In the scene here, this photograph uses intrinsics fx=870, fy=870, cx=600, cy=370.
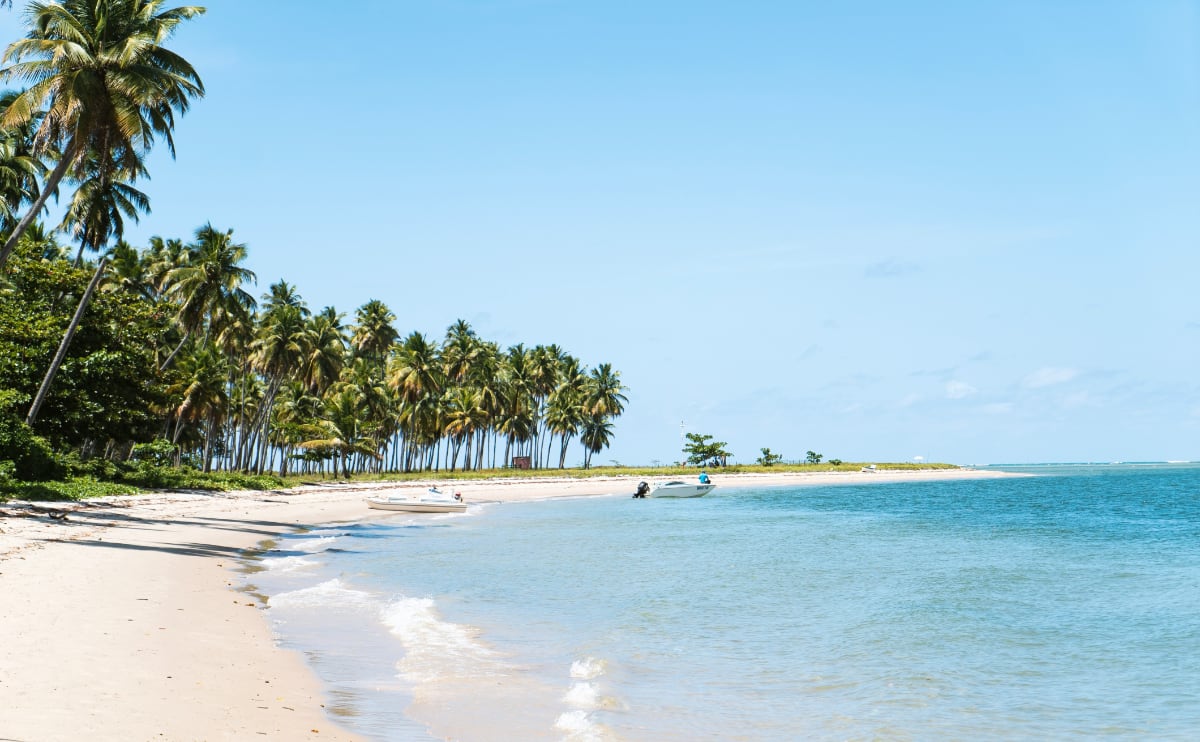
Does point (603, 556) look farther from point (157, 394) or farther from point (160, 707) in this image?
point (157, 394)

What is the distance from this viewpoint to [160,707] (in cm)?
802

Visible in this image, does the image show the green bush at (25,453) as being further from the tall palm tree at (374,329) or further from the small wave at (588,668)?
the tall palm tree at (374,329)

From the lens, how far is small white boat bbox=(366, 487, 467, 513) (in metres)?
46.1

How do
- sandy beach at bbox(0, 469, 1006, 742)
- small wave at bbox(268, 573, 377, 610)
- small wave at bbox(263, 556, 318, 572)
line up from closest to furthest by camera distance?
sandy beach at bbox(0, 469, 1006, 742)
small wave at bbox(268, 573, 377, 610)
small wave at bbox(263, 556, 318, 572)

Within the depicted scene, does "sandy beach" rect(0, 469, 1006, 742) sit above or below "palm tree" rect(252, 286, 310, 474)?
below

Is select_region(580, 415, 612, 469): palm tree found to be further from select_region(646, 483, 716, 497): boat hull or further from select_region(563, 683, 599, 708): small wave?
select_region(563, 683, 599, 708): small wave

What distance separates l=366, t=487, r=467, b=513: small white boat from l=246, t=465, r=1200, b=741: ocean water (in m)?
11.3

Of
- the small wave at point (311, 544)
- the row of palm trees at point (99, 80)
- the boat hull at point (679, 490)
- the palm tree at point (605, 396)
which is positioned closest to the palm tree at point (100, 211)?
the row of palm trees at point (99, 80)

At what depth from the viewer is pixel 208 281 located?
54906 mm

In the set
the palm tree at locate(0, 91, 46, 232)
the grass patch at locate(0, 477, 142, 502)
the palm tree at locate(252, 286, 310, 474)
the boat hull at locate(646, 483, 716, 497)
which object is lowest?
the boat hull at locate(646, 483, 716, 497)

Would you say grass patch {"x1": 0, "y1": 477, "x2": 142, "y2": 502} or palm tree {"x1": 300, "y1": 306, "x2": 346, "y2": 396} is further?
palm tree {"x1": 300, "y1": 306, "x2": 346, "y2": 396}

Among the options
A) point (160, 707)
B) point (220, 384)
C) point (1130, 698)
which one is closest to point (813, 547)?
point (1130, 698)

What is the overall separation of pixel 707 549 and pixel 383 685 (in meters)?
22.2

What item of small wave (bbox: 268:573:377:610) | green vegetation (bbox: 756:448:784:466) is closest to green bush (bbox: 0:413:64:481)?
small wave (bbox: 268:573:377:610)
